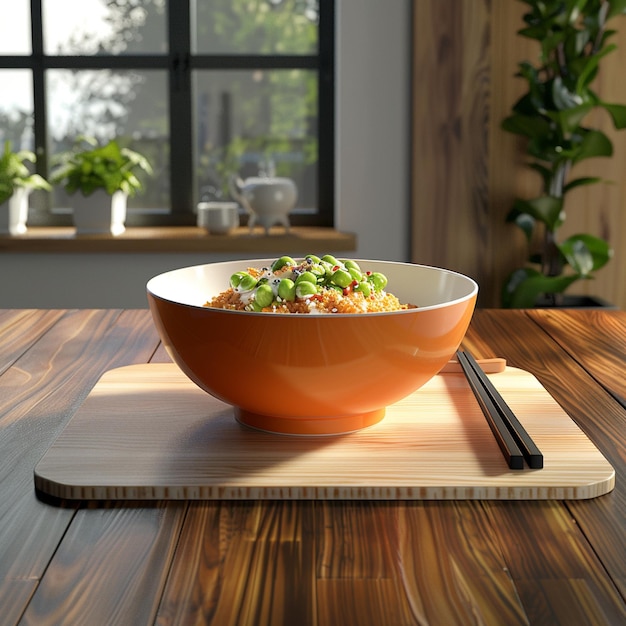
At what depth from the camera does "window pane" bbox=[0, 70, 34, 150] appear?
11.6ft

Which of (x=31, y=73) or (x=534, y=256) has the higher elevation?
(x=31, y=73)

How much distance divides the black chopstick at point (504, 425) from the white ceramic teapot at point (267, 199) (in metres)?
2.24

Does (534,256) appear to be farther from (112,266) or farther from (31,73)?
(31,73)

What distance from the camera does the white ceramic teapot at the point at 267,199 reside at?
10.6 feet

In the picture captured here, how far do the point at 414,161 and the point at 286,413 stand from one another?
253cm

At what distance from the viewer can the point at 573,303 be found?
10.3ft

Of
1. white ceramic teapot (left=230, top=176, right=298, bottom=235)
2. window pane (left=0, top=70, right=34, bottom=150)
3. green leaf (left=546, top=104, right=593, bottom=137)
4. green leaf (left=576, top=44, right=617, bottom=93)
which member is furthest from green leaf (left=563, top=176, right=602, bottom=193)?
window pane (left=0, top=70, right=34, bottom=150)

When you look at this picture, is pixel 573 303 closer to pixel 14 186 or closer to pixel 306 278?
pixel 14 186

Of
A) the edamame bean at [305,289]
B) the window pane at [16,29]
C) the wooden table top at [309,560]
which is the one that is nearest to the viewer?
the wooden table top at [309,560]

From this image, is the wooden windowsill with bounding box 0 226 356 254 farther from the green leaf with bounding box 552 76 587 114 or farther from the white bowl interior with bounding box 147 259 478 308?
the white bowl interior with bounding box 147 259 478 308

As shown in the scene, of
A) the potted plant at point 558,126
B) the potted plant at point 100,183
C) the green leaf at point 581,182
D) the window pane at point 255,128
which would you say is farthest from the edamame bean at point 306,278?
the window pane at point 255,128

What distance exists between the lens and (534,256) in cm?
321

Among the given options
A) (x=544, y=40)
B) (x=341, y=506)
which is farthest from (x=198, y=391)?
(x=544, y=40)

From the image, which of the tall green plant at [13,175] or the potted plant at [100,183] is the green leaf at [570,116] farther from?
the tall green plant at [13,175]
